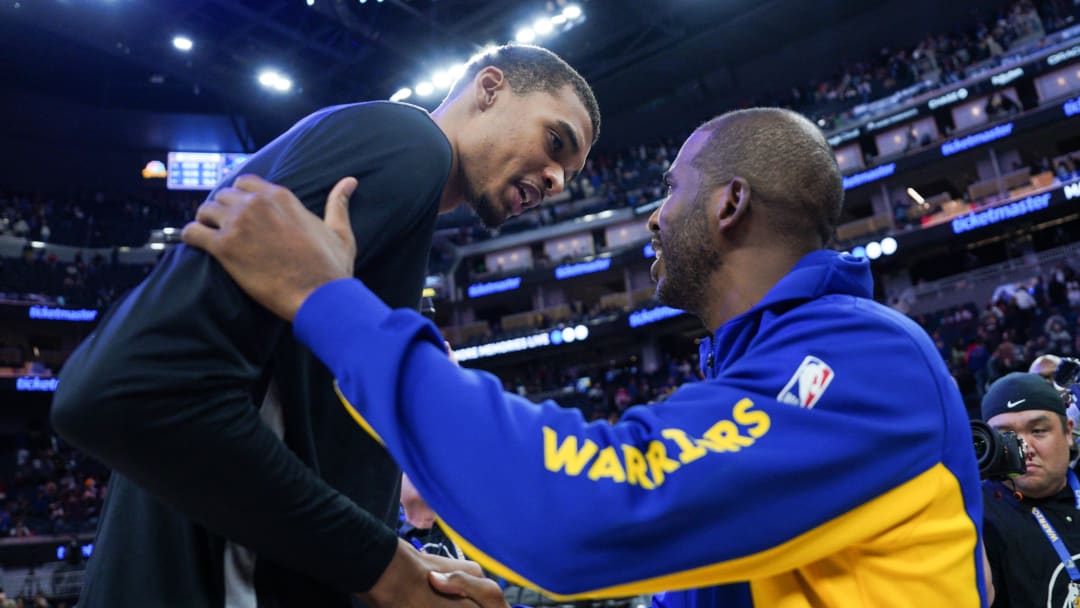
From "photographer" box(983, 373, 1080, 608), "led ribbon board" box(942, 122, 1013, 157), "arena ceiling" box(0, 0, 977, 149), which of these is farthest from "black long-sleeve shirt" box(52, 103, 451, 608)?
"led ribbon board" box(942, 122, 1013, 157)

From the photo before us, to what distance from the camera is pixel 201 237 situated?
1.04m

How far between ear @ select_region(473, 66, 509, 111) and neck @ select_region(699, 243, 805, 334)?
2.47 ft

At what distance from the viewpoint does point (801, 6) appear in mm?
28172

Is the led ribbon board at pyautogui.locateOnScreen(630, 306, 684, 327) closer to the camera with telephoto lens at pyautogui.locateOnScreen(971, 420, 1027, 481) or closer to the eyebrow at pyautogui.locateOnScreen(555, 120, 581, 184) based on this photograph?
the camera with telephoto lens at pyautogui.locateOnScreen(971, 420, 1027, 481)

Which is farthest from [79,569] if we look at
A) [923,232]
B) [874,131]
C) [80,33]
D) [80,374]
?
[874,131]

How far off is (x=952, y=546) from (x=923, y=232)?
25.1 m

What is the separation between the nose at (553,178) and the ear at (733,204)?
19.6 inches

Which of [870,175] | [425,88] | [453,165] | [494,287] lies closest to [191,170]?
[425,88]

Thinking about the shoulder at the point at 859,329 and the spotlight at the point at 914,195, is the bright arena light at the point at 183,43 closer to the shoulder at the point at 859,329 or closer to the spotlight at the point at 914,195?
the spotlight at the point at 914,195

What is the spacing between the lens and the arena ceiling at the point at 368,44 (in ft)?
75.0

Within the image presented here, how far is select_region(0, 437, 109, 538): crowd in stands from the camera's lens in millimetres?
20616

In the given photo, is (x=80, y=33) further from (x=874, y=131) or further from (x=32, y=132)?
(x=874, y=131)

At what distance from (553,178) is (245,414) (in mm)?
1108

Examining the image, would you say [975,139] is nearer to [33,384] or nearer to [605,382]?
[605,382]
